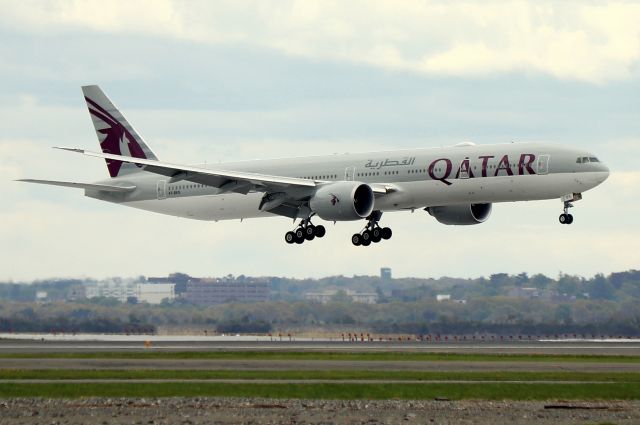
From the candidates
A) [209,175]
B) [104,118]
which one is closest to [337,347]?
[209,175]

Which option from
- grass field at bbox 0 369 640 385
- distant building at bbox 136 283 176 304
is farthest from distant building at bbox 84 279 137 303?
grass field at bbox 0 369 640 385

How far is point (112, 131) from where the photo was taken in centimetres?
8412

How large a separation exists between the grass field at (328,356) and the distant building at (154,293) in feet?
184

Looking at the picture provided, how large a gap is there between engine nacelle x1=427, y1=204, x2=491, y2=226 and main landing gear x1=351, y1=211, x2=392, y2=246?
366 centimetres

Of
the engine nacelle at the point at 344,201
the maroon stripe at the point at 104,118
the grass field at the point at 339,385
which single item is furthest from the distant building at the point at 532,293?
the grass field at the point at 339,385

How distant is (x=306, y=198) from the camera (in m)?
69.9

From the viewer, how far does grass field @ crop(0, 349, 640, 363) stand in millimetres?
54438

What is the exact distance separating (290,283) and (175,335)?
187 feet

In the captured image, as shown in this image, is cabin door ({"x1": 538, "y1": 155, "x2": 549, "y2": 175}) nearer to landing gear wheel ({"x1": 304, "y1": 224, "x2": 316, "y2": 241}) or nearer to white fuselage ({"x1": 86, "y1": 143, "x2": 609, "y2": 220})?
white fuselage ({"x1": 86, "y1": 143, "x2": 609, "y2": 220})

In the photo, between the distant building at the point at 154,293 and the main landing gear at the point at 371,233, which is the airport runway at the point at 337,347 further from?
the distant building at the point at 154,293

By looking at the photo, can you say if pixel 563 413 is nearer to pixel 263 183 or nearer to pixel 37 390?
pixel 37 390

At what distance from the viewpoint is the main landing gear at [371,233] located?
71938 mm

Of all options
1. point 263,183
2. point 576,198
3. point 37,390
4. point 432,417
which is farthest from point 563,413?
point 263,183

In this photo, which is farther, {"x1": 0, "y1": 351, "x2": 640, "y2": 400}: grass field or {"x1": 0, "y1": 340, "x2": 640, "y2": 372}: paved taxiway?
{"x1": 0, "y1": 340, "x2": 640, "y2": 372}: paved taxiway
